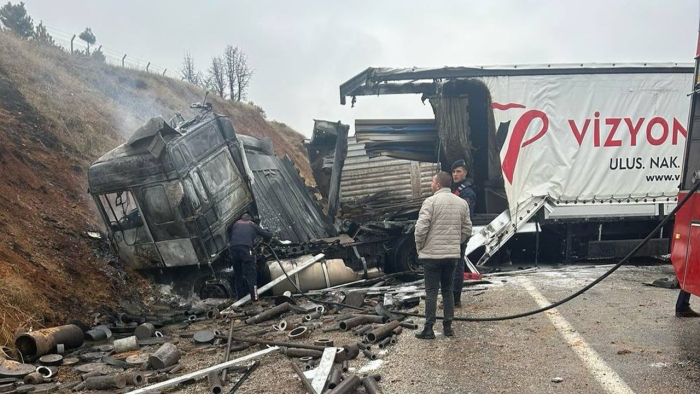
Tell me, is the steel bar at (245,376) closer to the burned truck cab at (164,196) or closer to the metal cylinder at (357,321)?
the metal cylinder at (357,321)

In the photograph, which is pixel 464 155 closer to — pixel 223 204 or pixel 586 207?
pixel 586 207

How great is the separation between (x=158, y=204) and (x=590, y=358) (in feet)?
21.0

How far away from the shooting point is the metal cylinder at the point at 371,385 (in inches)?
149

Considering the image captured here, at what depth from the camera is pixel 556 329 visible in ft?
17.6

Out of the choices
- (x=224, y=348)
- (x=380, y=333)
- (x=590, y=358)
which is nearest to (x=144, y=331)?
(x=224, y=348)

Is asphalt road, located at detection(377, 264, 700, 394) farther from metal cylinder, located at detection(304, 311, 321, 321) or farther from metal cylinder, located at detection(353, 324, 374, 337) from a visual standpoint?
metal cylinder, located at detection(304, 311, 321, 321)

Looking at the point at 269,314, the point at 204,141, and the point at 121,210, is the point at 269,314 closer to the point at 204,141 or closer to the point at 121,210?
the point at 121,210

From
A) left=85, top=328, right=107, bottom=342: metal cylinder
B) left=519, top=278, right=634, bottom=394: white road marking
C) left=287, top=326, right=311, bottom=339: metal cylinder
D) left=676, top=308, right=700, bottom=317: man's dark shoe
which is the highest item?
left=676, top=308, right=700, bottom=317: man's dark shoe

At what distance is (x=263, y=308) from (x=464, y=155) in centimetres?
510

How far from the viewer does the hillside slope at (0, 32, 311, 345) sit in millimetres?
7247

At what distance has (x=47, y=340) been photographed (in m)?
5.88

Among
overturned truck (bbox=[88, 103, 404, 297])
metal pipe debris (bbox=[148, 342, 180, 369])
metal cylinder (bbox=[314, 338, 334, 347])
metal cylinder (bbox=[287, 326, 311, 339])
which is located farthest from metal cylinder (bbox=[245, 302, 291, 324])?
metal cylinder (bbox=[314, 338, 334, 347])

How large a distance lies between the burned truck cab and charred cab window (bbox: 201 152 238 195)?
17 mm

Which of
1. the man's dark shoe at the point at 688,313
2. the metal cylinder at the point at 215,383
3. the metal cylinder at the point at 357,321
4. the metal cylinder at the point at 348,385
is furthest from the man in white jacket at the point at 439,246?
the man's dark shoe at the point at 688,313
